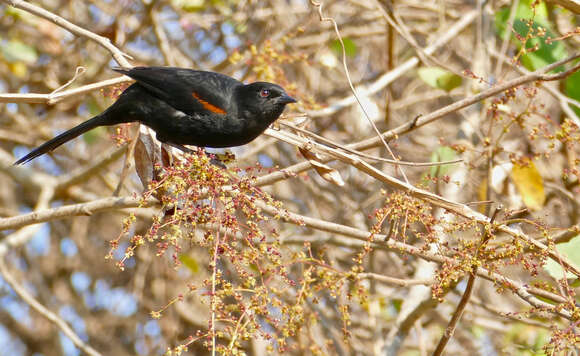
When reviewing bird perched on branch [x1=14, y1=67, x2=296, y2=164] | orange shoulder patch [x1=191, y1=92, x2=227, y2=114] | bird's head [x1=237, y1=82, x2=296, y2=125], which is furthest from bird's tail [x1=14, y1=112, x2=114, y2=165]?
bird's head [x1=237, y1=82, x2=296, y2=125]

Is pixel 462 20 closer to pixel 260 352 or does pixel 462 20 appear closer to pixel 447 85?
pixel 447 85

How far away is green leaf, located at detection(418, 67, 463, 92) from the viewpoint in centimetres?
374

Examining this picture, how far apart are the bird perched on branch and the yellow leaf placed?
1207 mm

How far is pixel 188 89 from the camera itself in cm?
313

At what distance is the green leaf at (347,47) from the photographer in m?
5.00

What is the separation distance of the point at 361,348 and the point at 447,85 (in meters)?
1.94

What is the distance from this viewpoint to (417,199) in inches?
95.3

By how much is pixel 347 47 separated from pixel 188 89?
83.8 inches

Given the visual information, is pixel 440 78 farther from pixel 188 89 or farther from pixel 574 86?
pixel 188 89

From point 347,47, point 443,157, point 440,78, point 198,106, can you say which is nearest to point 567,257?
point 443,157

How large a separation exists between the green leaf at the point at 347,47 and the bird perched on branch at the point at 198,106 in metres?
1.94

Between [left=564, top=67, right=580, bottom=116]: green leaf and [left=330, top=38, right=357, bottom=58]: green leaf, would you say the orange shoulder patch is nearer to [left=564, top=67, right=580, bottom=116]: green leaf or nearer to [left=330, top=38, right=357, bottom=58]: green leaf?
[left=564, top=67, right=580, bottom=116]: green leaf

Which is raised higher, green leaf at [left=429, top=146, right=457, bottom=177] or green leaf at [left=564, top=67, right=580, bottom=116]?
green leaf at [left=564, top=67, right=580, bottom=116]

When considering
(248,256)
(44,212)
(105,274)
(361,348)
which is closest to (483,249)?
(248,256)
